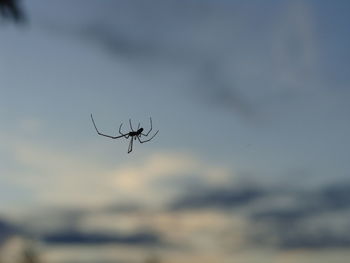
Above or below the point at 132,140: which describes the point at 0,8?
below

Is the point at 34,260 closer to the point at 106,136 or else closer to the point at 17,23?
the point at 106,136

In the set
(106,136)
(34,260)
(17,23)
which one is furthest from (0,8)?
(34,260)

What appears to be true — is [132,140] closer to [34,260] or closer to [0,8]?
[0,8]

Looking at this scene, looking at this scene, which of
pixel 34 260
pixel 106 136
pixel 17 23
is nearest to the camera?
pixel 17 23

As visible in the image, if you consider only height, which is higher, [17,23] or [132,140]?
[132,140]

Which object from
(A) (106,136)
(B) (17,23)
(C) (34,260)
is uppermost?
(C) (34,260)

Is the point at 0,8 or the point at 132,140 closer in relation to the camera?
the point at 0,8

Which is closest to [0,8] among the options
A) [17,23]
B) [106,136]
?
[17,23]

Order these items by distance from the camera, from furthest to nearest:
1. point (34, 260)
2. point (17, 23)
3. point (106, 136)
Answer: point (34, 260), point (106, 136), point (17, 23)

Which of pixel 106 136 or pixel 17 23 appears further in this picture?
pixel 106 136
